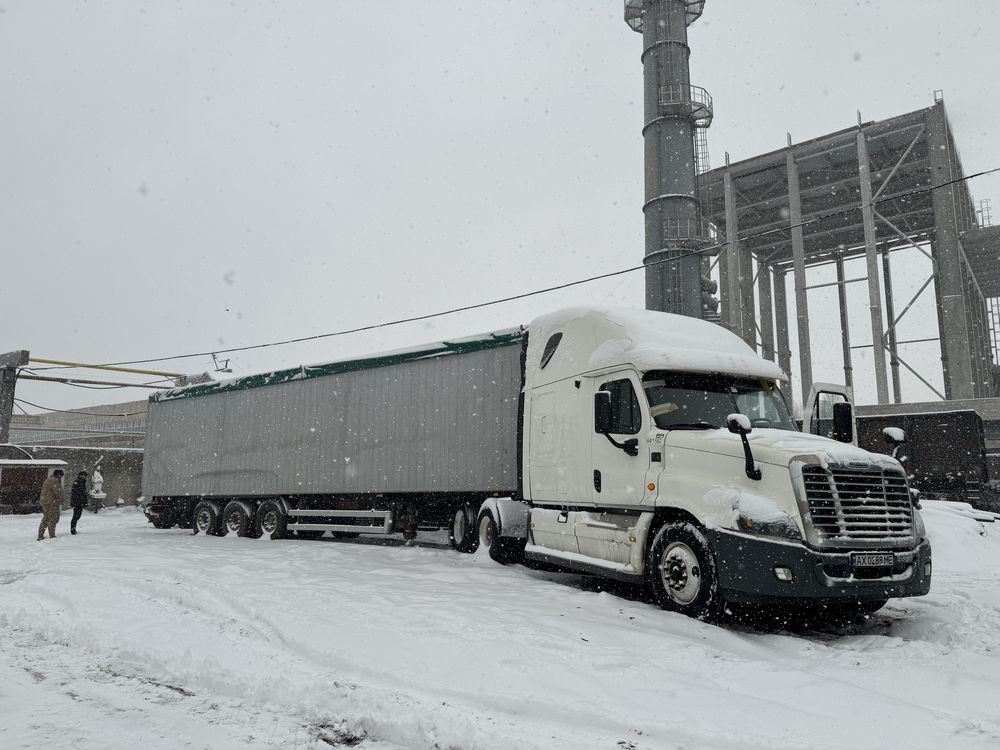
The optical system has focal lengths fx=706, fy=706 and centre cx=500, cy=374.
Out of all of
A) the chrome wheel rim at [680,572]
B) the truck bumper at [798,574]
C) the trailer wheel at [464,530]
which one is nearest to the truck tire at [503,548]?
the trailer wheel at [464,530]

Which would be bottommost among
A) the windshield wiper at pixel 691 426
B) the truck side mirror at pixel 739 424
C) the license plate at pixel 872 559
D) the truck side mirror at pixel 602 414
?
the license plate at pixel 872 559

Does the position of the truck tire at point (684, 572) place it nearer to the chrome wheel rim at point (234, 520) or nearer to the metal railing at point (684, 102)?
the chrome wheel rim at point (234, 520)

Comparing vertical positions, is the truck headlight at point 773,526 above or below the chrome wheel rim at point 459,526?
above

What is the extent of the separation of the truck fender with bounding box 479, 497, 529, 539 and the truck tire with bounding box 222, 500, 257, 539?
8.04 meters

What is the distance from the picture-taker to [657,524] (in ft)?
24.2

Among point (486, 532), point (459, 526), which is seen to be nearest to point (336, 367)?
point (459, 526)

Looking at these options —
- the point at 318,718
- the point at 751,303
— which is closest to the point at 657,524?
the point at 318,718

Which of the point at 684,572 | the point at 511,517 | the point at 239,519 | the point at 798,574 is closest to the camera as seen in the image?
the point at 798,574

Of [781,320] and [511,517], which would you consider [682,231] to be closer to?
[511,517]

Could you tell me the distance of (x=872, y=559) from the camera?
6.08 m

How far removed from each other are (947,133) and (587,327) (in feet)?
96.0

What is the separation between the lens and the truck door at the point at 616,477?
7.56 m

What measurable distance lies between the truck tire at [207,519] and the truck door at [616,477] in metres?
12.0

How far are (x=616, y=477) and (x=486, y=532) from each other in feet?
12.8
